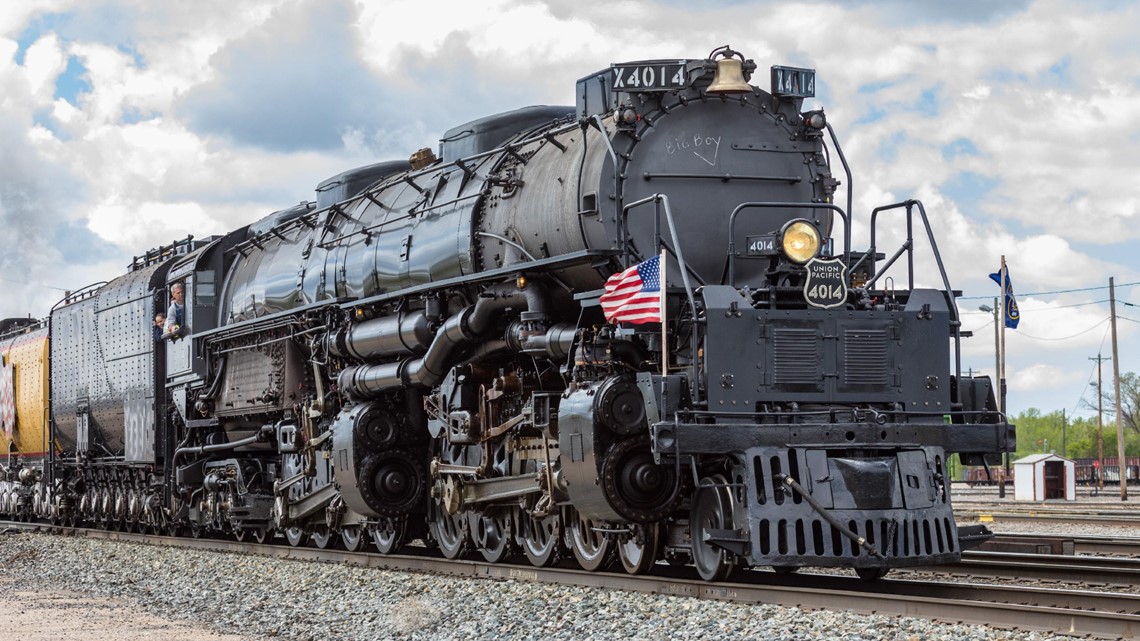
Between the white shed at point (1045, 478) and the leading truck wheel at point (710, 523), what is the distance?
27.9m

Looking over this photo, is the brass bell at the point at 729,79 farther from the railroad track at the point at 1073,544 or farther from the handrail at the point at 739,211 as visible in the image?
the railroad track at the point at 1073,544

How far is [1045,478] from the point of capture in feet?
124

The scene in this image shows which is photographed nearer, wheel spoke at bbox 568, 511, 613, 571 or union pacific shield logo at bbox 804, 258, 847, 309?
union pacific shield logo at bbox 804, 258, 847, 309

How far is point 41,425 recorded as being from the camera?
29.8m

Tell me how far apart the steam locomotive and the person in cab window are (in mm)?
3333

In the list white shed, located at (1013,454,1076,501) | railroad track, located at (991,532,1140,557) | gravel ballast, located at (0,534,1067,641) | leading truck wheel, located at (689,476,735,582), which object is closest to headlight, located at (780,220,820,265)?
leading truck wheel, located at (689,476,735,582)

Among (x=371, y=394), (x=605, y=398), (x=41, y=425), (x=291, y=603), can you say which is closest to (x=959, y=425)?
(x=605, y=398)

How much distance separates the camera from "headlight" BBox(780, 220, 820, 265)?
12.4 meters

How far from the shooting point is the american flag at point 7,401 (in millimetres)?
32281

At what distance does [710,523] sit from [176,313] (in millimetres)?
12869

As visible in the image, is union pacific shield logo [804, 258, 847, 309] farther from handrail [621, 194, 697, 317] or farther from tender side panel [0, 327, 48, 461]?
tender side panel [0, 327, 48, 461]

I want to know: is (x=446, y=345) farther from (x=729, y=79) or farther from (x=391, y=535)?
(x=729, y=79)

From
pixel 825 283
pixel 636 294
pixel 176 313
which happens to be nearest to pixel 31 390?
pixel 176 313

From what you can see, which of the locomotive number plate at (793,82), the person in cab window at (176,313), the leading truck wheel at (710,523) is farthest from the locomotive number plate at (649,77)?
the person in cab window at (176,313)
